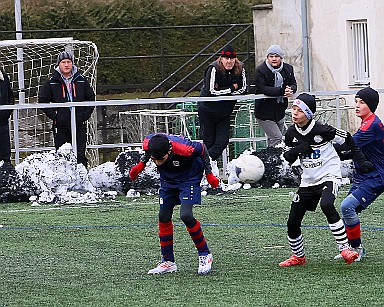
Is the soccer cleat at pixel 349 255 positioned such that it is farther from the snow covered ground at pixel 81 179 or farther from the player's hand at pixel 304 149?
the snow covered ground at pixel 81 179

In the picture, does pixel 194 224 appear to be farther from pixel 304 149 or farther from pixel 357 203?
pixel 357 203

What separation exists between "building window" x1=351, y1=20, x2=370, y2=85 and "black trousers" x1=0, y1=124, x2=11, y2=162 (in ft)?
27.1

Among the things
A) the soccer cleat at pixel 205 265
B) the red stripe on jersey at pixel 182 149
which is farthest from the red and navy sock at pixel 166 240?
the red stripe on jersey at pixel 182 149

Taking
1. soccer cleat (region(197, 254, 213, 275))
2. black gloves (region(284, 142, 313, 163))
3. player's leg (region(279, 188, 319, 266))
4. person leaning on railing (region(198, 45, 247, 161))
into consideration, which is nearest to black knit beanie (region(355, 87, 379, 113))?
black gloves (region(284, 142, 313, 163))

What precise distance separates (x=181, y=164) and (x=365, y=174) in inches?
59.9

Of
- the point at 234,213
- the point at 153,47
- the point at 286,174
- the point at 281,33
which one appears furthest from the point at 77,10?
the point at 234,213

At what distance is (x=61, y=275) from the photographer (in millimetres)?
9367

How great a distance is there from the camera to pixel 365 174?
9617 mm

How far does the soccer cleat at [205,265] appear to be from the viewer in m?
9.19

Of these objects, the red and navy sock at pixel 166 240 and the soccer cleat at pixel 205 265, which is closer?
the soccer cleat at pixel 205 265

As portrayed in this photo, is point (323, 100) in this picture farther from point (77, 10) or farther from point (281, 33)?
point (77, 10)

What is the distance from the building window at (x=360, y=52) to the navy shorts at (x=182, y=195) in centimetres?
1282

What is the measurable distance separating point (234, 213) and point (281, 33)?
11.8 meters

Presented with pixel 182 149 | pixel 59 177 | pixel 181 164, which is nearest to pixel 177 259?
pixel 181 164
